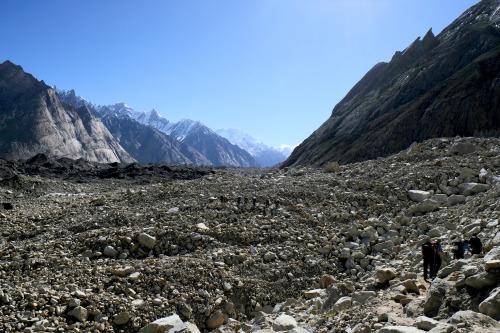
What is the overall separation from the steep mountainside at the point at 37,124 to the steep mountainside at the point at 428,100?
79.9 metres

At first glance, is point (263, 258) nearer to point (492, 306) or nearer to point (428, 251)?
point (428, 251)

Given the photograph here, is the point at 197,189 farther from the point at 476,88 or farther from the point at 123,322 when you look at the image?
the point at 476,88

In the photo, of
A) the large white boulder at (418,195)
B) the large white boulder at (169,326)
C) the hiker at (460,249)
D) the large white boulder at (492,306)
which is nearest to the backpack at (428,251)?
the hiker at (460,249)

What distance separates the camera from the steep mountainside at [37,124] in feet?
380

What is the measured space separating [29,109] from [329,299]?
141939 mm

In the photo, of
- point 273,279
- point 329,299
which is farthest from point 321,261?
point 329,299

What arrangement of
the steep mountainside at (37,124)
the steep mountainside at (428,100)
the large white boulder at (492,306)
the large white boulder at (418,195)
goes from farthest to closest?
the steep mountainside at (37,124), the steep mountainside at (428,100), the large white boulder at (418,195), the large white boulder at (492,306)

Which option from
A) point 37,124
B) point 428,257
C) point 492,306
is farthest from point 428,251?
point 37,124

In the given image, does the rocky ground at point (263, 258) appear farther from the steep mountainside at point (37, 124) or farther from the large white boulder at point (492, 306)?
the steep mountainside at point (37, 124)

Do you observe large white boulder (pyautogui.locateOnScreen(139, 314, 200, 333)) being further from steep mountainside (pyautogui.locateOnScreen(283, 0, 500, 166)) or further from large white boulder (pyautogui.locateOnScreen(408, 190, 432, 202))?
steep mountainside (pyautogui.locateOnScreen(283, 0, 500, 166))

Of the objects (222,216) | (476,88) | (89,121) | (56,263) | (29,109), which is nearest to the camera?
(56,263)

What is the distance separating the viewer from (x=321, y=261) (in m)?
10.8

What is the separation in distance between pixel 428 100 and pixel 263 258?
2546 inches

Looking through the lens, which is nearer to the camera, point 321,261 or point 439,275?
point 439,275
